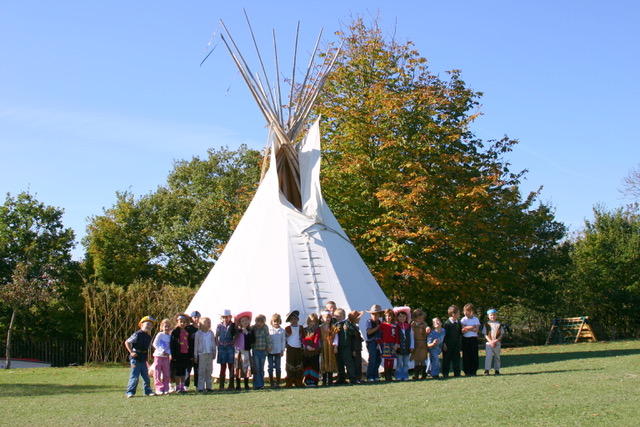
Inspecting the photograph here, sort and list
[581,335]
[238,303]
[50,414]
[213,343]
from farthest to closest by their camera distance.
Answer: [581,335], [238,303], [213,343], [50,414]

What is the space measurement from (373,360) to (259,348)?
6.43 ft

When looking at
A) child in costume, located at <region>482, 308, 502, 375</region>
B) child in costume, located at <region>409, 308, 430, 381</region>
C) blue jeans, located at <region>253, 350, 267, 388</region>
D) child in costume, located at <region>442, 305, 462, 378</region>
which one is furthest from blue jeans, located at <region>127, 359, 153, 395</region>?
child in costume, located at <region>482, 308, 502, 375</region>

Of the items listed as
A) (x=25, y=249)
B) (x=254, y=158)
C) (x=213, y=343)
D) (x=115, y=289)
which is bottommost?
(x=213, y=343)

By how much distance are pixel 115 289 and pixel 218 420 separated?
55.9 ft

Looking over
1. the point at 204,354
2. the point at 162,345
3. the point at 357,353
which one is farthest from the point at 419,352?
the point at 162,345

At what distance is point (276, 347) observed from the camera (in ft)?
39.7

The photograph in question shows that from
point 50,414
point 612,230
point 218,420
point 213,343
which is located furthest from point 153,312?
point 612,230

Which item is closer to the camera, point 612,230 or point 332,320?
point 332,320

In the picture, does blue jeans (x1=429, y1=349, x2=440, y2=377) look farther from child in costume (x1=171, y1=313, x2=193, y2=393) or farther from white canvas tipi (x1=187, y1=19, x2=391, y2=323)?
child in costume (x1=171, y1=313, x2=193, y2=393)

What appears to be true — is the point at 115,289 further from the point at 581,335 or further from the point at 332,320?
the point at 581,335

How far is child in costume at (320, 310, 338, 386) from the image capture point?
39.7ft

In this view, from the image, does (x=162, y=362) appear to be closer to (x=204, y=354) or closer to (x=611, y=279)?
(x=204, y=354)

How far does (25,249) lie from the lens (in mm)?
29172

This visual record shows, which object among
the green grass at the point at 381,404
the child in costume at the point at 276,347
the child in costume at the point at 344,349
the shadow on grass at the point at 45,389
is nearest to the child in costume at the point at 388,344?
the child in costume at the point at 344,349
